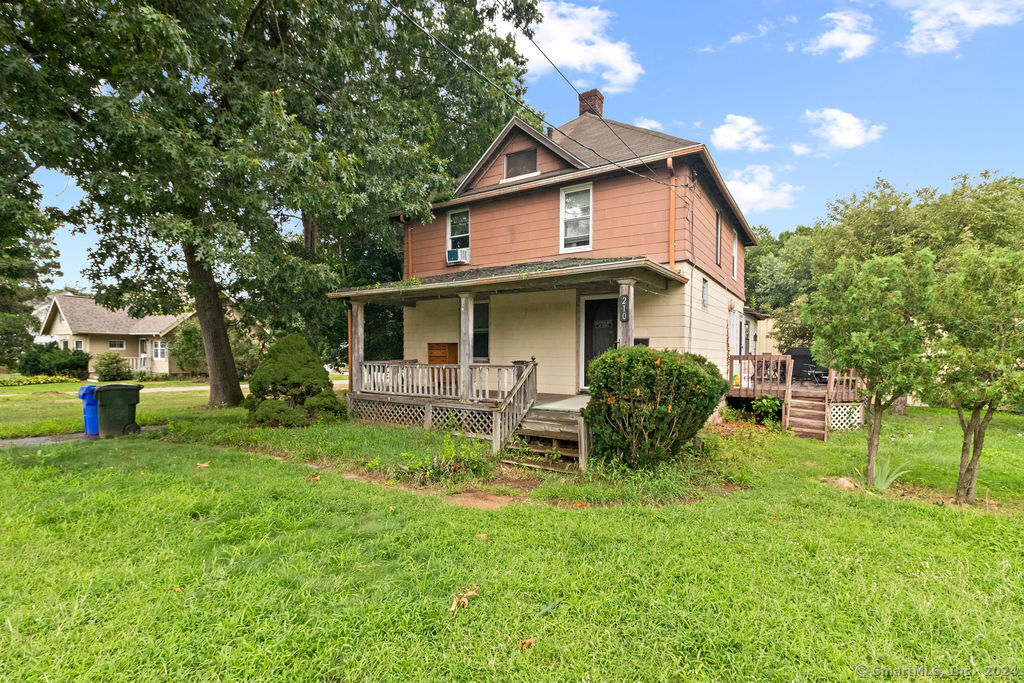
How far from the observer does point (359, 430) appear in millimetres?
8664

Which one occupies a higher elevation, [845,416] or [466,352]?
[466,352]

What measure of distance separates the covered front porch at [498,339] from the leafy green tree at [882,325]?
102 inches

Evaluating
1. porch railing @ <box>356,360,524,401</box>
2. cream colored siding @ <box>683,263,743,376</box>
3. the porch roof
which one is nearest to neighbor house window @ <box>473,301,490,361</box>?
porch railing @ <box>356,360,524,401</box>

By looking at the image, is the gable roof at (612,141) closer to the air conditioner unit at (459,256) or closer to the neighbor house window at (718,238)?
the neighbor house window at (718,238)

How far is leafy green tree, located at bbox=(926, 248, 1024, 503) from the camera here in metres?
4.52

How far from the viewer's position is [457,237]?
1173 cm

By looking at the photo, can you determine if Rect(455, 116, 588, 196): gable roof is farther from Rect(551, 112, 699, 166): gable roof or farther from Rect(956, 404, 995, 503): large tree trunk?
Rect(956, 404, 995, 503): large tree trunk

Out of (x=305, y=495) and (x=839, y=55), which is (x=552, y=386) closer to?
(x=305, y=495)

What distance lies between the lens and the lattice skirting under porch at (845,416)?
410 inches

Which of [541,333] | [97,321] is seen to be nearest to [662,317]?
[541,333]

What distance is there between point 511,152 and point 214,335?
9635mm

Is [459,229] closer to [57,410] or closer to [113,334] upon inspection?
[57,410]

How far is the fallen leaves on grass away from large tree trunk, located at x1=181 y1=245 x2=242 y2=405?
11.5 m

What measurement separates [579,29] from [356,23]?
5.15m
